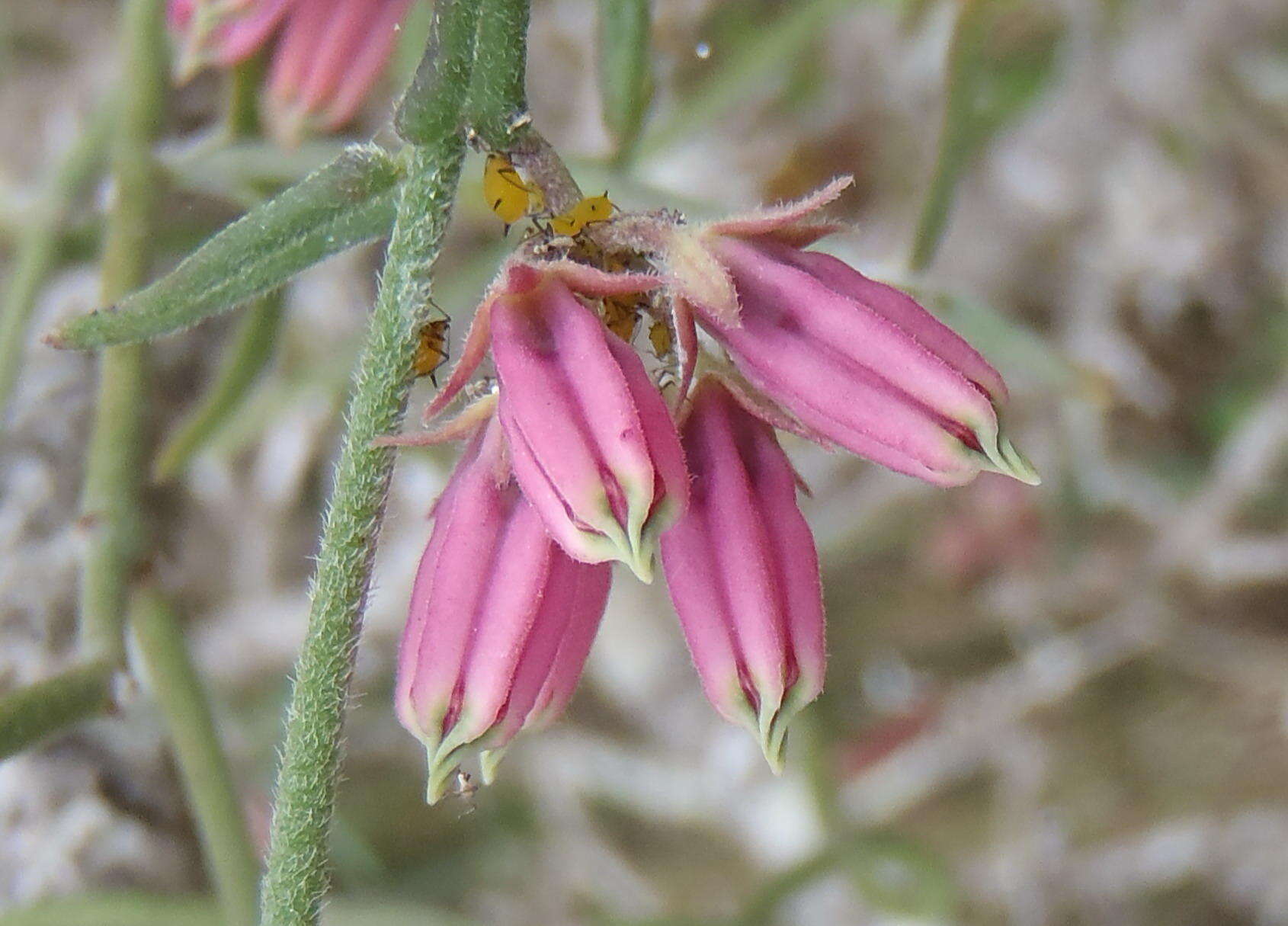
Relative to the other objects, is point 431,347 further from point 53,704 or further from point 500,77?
point 53,704

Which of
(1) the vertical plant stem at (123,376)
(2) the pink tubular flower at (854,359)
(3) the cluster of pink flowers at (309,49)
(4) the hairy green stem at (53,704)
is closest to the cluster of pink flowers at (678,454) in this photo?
(2) the pink tubular flower at (854,359)

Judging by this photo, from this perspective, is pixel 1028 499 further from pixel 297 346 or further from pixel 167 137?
pixel 167 137

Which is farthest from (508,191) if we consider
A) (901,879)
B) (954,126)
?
(901,879)

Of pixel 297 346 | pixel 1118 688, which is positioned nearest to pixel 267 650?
pixel 297 346

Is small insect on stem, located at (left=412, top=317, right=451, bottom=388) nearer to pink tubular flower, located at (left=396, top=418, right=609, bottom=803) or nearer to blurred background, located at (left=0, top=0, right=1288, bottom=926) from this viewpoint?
pink tubular flower, located at (left=396, top=418, right=609, bottom=803)

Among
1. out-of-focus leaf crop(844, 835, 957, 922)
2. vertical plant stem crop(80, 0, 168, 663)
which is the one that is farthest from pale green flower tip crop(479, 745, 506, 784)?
out-of-focus leaf crop(844, 835, 957, 922)

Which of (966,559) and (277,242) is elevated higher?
(277,242)

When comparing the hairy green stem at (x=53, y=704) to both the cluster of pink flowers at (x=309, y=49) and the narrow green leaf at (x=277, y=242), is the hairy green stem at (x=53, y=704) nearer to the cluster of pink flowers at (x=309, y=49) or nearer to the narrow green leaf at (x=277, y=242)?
the narrow green leaf at (x=277, y=242)
